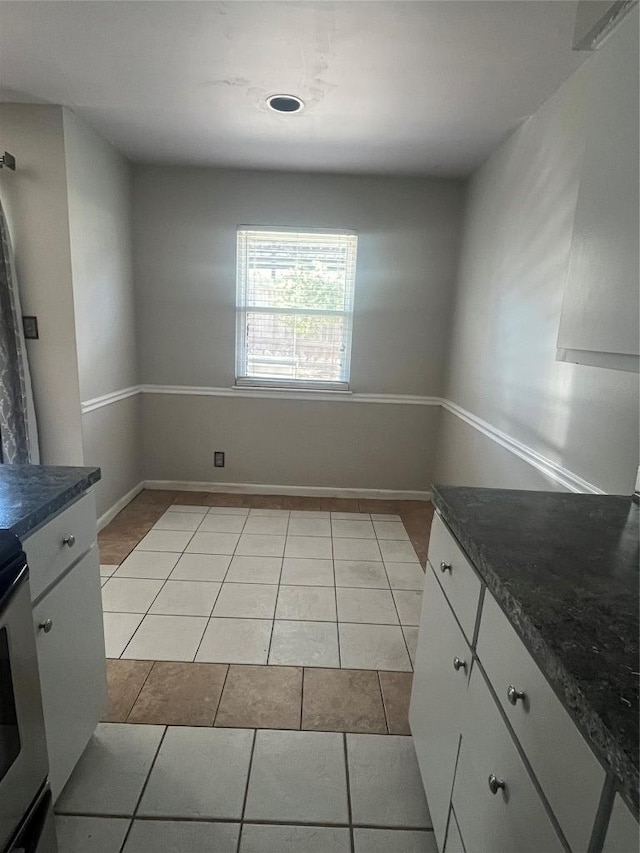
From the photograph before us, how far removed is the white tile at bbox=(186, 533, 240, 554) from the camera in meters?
2.77

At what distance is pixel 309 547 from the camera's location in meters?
2.88

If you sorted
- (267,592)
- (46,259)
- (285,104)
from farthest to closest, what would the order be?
(46,259), (267,592), (285,104)

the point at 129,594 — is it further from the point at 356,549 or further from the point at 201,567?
the point at 356,549

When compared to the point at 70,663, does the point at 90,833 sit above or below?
below

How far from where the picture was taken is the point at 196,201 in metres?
3.29

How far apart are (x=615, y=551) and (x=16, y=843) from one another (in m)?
1.34

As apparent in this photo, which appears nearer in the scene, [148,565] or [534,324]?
[534,324]

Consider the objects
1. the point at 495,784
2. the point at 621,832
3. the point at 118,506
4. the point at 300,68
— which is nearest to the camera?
the point at 621,832

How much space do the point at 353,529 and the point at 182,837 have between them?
210cm

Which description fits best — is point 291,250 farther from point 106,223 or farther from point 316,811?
point 316,811

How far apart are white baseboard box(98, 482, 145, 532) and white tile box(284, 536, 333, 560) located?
127cm

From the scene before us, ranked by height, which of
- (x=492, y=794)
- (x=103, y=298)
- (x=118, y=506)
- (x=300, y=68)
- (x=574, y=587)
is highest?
(x=300, y=68)

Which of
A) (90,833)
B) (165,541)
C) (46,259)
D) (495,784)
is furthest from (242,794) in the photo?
(46,259)

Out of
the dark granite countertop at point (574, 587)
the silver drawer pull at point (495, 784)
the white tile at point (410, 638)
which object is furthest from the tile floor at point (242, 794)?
the dark granite countertop at point (574, 587)
